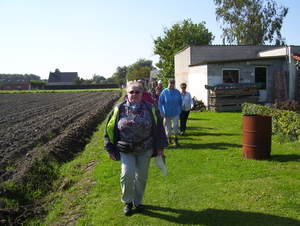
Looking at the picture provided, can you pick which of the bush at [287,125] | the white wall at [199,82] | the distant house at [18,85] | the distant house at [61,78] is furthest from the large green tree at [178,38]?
the distant house at [61,78]

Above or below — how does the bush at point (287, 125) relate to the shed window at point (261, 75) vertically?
below

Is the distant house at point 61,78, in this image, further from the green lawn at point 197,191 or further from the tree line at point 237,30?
the green lawn at point 197,191

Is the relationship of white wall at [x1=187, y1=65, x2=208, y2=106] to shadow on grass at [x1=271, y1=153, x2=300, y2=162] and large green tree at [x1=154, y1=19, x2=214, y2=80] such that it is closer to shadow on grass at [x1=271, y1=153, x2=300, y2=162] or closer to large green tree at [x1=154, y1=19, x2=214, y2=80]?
shadow on grass at [x1=271, y1=153, x2=300, y2=162]

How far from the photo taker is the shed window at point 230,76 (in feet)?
62.2

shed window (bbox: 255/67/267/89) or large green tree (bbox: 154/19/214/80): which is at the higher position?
large green tree (bbox: 154/19/214/80)

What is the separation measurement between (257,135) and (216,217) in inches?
123

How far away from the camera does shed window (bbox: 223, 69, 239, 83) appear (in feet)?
62.2

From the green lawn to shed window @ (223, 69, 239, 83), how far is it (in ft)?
36.5

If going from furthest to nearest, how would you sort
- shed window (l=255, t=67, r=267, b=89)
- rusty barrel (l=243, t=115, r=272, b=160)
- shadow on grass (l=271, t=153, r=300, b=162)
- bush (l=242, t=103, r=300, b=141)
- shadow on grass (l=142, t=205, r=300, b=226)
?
shed window (l=255, t=67, r=267, b=89) < bush (l=242, t=103, r=300, b=141) < shadow on grass (l=271, t=153, r=300, b=162) < rusty barrel (l=243, t=115, r=272, b=160) < shadow on grass (l=142, t=205, r=300, b=226)

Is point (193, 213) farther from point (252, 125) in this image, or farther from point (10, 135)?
point (10, 135)

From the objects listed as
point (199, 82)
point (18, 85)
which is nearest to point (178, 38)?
point (199, 82)

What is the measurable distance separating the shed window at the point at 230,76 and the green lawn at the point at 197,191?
11.1 metres

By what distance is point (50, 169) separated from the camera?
283 inches

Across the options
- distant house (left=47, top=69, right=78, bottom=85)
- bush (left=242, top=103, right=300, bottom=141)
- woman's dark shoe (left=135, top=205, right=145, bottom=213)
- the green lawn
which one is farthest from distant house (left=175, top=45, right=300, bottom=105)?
distant house (left=47, top=69, right=78, bottom=85)
